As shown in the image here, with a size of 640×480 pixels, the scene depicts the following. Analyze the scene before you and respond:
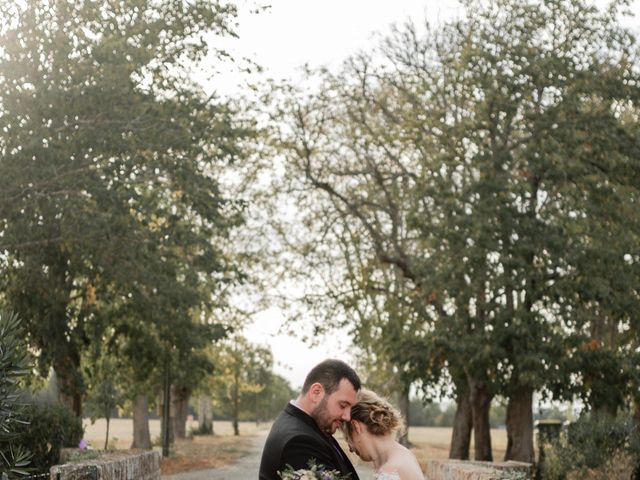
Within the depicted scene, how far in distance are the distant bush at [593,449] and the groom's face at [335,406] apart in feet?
57.1

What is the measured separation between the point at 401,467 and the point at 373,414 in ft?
2.07

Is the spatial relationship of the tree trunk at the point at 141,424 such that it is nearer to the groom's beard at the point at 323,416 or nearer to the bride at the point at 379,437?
the bride at the point at 379,437

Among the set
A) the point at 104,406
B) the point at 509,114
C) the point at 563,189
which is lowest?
the point at 104,406

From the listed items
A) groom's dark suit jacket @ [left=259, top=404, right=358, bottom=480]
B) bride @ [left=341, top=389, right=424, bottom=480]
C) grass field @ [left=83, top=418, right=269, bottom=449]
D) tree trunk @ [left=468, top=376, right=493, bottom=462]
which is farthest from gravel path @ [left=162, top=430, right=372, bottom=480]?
groom's dark suit jacket @ [left=259, top=404, right=358, bottom=480]

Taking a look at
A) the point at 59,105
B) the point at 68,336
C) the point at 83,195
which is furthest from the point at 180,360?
the point at 59,105

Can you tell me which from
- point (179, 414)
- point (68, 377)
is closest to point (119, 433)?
point (179, 414)

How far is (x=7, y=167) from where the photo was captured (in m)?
23.0

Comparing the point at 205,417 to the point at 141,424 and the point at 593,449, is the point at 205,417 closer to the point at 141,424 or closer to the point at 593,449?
the point at 141,424

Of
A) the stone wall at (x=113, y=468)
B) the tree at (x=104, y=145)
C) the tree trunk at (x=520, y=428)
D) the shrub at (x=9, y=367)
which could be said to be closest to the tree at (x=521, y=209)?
the tree trunk at (x=520, y=428)

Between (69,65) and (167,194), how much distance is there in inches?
399

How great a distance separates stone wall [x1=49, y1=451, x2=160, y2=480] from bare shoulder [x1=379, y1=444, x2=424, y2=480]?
16.7ft

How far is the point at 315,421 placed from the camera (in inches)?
293

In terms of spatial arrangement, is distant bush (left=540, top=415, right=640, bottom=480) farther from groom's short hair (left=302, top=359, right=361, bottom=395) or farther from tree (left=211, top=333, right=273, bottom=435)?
groom's short hair (left=302, top=359, right=361, bottom=395)

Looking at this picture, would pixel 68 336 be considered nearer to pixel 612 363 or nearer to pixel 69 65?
pixel 69 65
